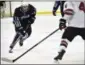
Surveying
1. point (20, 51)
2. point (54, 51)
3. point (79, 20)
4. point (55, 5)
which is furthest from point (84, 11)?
point (20, 51)

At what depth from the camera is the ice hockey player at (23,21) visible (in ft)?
6.88

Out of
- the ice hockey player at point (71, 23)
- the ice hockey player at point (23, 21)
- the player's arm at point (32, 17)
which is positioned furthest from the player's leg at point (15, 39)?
the ice hockey player at point (71, 23)

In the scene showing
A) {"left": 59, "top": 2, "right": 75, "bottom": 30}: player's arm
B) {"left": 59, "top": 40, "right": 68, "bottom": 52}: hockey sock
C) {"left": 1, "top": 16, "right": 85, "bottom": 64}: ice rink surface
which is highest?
{"left": 59, "top": 2, "right": 75, "bottom": 30}: player's arm

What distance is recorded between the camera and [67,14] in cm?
203

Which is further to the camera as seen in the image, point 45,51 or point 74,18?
point 45,51

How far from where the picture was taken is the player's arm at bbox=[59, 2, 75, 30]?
79.1 inches

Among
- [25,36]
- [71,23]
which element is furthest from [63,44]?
[25,36]

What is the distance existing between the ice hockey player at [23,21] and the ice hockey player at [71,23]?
9.0 inches

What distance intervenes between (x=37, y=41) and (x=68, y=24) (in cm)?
31

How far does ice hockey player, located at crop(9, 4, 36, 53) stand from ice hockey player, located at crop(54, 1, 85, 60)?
23 centimetres

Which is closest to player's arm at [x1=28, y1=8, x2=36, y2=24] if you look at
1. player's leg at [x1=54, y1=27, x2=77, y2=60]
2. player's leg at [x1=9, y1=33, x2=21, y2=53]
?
player's leg at [x1=9, y1=33, x2=21, y2=53]

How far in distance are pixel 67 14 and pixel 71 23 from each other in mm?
78

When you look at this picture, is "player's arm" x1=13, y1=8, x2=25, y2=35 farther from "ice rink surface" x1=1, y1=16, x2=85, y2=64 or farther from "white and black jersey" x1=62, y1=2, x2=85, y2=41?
"white and black jersey" x1=62, y1=2, x2=85, y2=41

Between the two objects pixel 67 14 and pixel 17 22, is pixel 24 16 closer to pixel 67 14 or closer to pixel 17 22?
pixel 17 22
